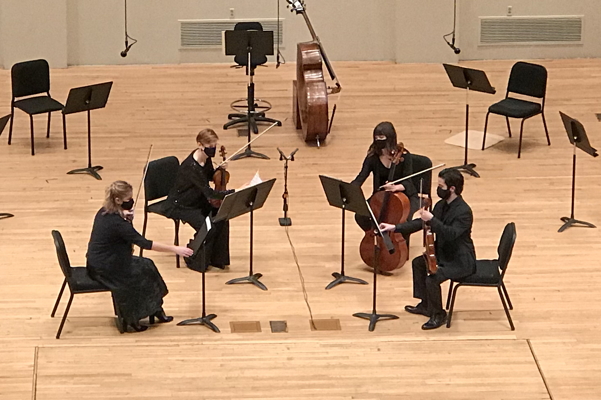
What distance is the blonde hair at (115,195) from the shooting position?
23.0 ft

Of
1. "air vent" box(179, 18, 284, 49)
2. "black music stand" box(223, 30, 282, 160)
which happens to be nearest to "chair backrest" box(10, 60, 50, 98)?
"black music stand" box(223, 30, 282, 160)

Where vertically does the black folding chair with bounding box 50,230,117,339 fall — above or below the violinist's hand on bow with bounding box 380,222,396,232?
below

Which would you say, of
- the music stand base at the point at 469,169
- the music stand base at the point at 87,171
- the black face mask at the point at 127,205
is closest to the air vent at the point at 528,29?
the music stand base at the point at 469,169

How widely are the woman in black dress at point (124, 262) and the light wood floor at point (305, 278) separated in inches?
7.4

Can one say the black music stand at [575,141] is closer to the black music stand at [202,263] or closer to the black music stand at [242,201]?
the black music stand at [242,201]

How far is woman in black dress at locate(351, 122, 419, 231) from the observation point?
818 cm

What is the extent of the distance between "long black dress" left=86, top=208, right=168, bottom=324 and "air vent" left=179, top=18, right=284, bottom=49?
675cm

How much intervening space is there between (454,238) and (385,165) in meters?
1.24

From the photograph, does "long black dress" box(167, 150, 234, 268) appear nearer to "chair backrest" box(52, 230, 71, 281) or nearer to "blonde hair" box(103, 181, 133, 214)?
"blonde hair" box(103, 181, 133, 214)

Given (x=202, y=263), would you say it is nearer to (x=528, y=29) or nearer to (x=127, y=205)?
(x=127, y=205)

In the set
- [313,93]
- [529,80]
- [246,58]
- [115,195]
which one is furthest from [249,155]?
[115,195]

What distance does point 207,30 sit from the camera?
45.0 ft

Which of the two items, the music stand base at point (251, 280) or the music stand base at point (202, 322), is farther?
the music stand base at point (251, 280)

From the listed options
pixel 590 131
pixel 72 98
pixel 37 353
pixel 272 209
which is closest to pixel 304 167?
pixel 272 209
